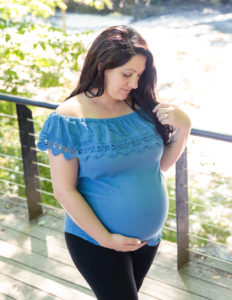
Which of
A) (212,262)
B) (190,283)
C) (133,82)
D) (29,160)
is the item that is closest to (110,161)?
(133,82)

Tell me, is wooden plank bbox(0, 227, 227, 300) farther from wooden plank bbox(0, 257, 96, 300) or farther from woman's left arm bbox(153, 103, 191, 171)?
woman's left arm bbox(153, 103, 191, 171)

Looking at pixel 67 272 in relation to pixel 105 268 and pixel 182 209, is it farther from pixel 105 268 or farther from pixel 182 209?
pixel 105 268

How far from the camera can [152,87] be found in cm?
188

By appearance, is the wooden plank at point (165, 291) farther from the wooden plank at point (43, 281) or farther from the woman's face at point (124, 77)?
the woman's face at point (124, 77)

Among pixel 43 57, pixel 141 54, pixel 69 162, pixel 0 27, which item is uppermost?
pixel 141 54

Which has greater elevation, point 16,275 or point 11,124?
point 16,275

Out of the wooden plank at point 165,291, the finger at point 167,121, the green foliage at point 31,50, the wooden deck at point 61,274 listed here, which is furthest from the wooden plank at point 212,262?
the green foliage at point 31,50

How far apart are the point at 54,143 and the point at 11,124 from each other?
4.86 meters

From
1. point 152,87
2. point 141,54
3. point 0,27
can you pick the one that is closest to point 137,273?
point 152,87

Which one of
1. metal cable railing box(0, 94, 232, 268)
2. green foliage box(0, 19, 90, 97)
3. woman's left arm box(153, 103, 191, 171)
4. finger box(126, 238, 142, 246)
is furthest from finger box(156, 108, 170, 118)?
green foliage box(0, 19, 90, 97)

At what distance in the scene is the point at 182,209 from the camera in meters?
2.84

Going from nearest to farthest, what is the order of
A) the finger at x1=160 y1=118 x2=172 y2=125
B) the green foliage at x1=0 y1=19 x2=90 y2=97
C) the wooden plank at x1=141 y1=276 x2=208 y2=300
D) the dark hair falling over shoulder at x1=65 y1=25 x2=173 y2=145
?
the dark hair falling over shoulder at x1=65 y1=25 x2=173 y2=145
the finger at x1=160 y1=118 x2=172 y2=125
the wooden plank at x1=141 y1=276 x2=208 y2=300
the green foliage at x1=0 y1=19 x2=90 y2=97

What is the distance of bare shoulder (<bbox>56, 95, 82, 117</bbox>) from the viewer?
1.70m

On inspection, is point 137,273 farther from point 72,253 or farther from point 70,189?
point 70,189
